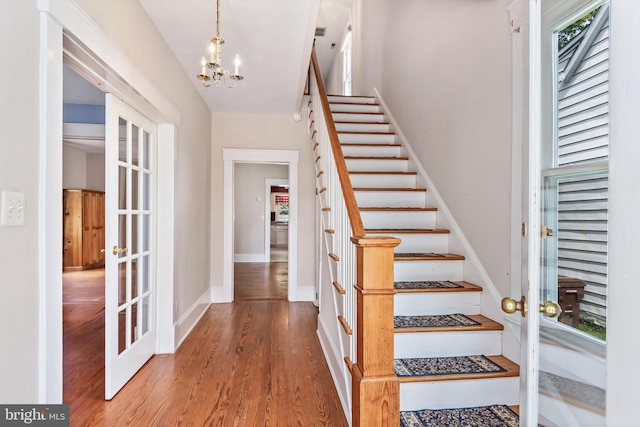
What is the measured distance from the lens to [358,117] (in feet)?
14.7

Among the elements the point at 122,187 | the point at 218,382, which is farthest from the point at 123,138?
the point at 218,382

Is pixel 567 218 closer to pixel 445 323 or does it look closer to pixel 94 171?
pixel 445 323

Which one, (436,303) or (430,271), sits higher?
(430,271)

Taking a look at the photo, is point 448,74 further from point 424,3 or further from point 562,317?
point 562,317

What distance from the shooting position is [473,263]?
8.07 ft

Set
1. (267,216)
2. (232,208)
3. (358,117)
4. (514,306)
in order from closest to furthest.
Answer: (514,306), (358,117), (232,208), (267,216)

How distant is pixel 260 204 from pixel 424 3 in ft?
20.5

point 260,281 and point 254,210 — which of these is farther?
point 254,210

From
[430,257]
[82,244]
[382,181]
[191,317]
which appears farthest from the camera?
[82,244]

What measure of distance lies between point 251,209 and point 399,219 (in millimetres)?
6216

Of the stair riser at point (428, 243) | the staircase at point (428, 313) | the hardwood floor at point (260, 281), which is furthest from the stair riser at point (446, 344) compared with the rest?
the hardwood floor at point (260, 281)

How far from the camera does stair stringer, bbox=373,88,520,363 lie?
2027 mm

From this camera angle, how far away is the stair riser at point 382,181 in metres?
3.35

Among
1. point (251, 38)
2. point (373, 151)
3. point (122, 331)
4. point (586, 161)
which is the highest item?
point (251, 38)
